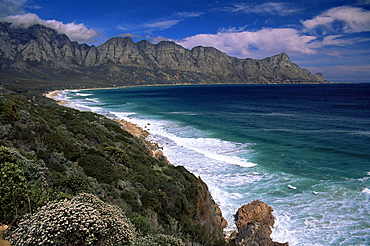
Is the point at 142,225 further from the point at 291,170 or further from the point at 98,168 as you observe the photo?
the point at 291,170

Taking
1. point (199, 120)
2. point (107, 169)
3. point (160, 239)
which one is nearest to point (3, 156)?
point (107, 169)

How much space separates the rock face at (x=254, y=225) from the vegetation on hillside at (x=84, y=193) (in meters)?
2.96

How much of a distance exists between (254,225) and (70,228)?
1137 centimetres

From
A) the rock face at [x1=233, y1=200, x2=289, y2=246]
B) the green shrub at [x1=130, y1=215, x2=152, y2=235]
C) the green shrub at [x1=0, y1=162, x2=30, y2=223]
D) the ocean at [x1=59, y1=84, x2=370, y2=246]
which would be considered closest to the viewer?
the green shrub at [x1=0, y1=162, x2=30, y2=223]

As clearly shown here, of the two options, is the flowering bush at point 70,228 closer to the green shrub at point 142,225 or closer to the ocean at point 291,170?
the green shrub at point 142,225

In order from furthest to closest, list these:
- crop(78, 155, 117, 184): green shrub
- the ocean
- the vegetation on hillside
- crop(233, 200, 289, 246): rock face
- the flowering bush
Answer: the ocean
crop(233, 200, 289, 246): rock face
crop(78, 155, 117, 184): green shrub
the vegetation on hillside
the flowering bush

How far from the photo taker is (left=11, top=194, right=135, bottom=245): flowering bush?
Answer: 5.35 meters

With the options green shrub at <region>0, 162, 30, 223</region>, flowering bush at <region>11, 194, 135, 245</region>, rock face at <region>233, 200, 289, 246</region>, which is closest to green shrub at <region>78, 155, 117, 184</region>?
green shrub at <region>0, 162, 30, 223</region>

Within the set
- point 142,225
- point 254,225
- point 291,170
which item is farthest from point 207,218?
point 291,170

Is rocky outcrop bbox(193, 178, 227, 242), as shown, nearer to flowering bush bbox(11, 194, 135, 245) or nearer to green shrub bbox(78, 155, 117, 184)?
green shrub bbox(78, 155, 117, 184)

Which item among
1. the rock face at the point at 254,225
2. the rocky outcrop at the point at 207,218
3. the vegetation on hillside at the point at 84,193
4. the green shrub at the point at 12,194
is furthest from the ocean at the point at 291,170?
the green shrub at the point at 12,194

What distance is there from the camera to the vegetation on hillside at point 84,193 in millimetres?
5754

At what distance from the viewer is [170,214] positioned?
11.5 m

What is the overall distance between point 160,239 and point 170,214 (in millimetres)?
4455
